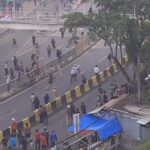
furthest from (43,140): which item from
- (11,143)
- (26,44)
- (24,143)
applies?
(26,44)

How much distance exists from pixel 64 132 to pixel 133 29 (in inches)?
258

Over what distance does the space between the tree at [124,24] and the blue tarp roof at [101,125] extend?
12.2 ft

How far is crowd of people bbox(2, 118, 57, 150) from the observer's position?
1174 inches

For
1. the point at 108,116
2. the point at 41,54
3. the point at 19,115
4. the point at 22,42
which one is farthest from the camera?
the point at 22,42

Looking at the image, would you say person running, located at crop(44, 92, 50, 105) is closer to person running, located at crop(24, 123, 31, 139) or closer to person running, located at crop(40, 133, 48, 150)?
person running, located at crop(24, 123, 31, 139)

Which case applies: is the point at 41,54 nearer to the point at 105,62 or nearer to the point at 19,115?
the point at 105,62

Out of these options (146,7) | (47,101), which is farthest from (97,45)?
(146,7)

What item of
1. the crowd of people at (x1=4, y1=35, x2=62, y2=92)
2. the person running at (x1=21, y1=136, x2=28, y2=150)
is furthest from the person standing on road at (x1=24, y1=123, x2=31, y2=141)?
the crowd of people at (x1=4, y1=35, x2=62, y2=92)

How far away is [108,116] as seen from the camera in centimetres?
3114

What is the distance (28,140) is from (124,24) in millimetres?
7676

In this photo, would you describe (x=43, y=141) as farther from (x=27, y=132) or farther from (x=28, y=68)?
(x=28, y=68)

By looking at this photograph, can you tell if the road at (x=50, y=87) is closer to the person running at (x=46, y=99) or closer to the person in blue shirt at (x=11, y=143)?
the person running at (x=46, y=99)

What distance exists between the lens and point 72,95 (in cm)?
3875

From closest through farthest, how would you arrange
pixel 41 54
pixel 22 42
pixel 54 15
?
pixel 54 15 < pixel 41 54 < pixel 22 42
